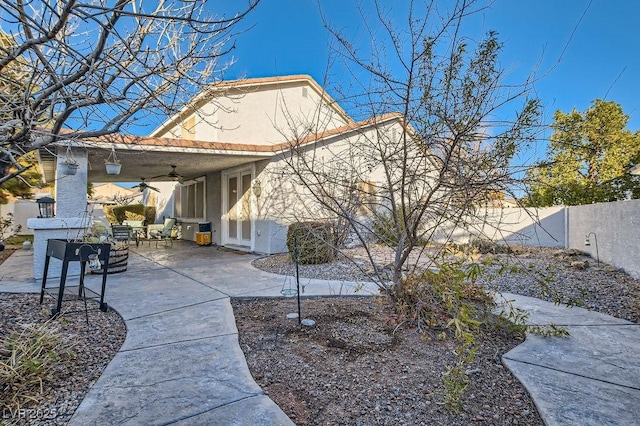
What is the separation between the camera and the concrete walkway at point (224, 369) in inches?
88.9

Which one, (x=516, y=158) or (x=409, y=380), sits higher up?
(x=516, y=158)

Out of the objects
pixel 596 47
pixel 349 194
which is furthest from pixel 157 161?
pixel 596 47

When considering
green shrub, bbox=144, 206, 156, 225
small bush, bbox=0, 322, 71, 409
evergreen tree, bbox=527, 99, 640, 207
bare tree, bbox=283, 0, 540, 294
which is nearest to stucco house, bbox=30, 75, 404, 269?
bare tree, bbox=283, 0, 540, 294

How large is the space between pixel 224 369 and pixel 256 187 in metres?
7.78

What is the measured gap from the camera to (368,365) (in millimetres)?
2992

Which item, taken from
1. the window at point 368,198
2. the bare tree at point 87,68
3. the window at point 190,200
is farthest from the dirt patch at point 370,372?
the window at point 190,200

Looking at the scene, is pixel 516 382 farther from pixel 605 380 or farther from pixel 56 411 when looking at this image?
pixel 56 411

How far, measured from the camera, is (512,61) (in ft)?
10.9

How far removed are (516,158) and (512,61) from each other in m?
0.94

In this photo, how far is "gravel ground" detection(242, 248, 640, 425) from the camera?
2.33 meters

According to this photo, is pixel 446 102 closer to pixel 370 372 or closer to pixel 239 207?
pixel 370 372

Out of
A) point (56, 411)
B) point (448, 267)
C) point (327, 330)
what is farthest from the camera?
point (327, 330)

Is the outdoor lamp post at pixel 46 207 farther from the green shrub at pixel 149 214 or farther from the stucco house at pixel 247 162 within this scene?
the green shrub at pixel 149 214

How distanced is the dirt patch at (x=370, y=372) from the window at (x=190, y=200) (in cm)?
Answer: 1098
